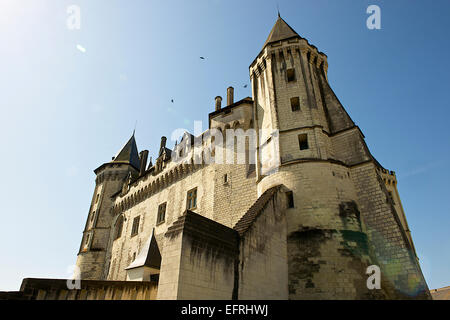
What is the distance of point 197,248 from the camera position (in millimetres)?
7551

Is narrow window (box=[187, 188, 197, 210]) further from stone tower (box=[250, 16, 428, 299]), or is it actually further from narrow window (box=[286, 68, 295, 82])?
narrow window (box=[286, 68, 295, 82])

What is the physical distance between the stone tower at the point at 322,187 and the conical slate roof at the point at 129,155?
19.3 metres

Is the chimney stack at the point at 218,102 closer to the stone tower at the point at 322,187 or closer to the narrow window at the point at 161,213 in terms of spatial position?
the stone tower at the point at 322,187

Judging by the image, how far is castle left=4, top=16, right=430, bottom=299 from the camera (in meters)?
8.10

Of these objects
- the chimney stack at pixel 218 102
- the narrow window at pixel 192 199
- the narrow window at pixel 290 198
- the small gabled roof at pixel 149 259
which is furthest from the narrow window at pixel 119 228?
the narrow window at pixel 290 198

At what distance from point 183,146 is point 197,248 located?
14.6 metres

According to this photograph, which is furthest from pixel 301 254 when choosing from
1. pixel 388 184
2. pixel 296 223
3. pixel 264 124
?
pixel 388 184

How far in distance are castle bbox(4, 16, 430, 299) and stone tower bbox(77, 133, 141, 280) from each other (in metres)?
4.45

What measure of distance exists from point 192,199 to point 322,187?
30.5ft

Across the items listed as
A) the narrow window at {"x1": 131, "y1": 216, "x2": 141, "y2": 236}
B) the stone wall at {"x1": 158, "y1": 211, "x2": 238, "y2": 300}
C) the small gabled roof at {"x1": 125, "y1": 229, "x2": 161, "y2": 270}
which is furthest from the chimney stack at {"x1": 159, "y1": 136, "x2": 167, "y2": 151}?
the stone wall at {"x1": 158, "y1": 211, "x2": 238, "y2": 300}

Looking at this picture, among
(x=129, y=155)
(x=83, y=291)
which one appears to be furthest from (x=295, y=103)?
(x=129, y=155)

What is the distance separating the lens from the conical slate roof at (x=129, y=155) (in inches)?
1248

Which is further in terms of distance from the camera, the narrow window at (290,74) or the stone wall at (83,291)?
the narrow window at (290,74)
